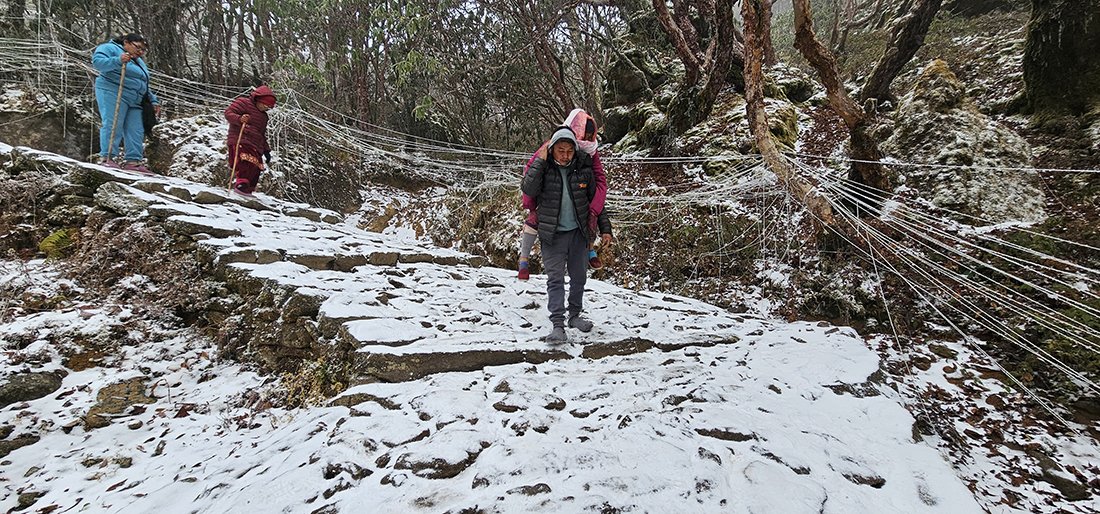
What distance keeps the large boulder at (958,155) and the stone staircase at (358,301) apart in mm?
2792

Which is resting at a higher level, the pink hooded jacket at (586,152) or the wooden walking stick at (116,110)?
the wooden walking stick at (116,110)

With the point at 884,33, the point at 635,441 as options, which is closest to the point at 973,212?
the point at 635,441

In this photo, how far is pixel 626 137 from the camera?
315 inches

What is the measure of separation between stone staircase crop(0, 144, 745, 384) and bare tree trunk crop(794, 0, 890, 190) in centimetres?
235

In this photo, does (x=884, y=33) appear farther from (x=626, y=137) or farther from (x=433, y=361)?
(x=433, y=361)

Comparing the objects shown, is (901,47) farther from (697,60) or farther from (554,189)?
(554,189)

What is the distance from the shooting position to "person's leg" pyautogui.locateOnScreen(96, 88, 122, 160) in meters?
4.60

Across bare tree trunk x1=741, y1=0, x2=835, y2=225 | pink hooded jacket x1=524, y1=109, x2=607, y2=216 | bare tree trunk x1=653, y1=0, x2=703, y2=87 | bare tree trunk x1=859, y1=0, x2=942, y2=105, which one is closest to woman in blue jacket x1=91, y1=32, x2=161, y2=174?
pink hooded jacket x1=524, y1=109, x2=607, y2=216

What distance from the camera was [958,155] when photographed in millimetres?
4457

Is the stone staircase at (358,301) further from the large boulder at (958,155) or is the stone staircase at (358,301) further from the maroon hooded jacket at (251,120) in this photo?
the large boulder at (958,155)

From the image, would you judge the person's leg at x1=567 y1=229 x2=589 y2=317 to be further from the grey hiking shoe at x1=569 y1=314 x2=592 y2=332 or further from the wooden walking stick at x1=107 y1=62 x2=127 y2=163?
the wooden walking stick at x1=107 y1=62 x2=127 y2=163

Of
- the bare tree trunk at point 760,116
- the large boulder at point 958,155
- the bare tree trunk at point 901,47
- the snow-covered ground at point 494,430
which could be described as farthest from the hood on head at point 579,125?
the bare tree trunk at point 901,47

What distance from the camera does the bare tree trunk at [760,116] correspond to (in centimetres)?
412

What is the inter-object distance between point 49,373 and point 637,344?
11.6 ft
